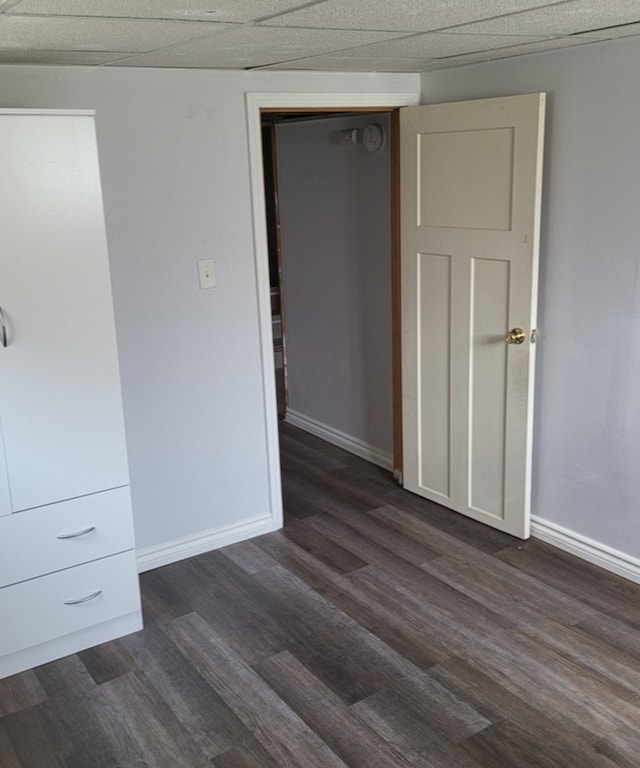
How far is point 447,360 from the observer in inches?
147

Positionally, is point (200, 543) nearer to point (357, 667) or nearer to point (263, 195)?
point (357, 667)

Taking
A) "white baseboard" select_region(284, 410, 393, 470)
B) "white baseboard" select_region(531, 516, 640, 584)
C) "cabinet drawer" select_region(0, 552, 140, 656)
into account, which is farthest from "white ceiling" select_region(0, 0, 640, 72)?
"white baseboard" select_region(284, 410, 393, 470)

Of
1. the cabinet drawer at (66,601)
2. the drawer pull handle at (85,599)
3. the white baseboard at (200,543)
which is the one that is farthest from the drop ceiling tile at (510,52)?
the drawer pull handle at (85,599)

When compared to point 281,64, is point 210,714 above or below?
below

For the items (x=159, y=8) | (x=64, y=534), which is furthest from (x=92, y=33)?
(x=64, y=534)

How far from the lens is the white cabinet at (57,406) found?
2.53 meters

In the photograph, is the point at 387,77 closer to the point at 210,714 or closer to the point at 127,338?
the point at 127,338

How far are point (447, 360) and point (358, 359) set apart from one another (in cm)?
98

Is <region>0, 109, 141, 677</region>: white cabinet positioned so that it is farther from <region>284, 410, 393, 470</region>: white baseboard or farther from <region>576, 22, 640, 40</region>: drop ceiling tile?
<region>284, 410, 393, 470</region>: white baseboard

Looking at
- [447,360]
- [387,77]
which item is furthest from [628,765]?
[387,77]

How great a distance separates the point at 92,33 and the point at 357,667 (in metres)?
2.14

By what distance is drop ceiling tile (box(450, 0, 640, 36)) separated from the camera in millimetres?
2137

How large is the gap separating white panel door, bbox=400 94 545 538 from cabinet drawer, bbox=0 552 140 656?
1.62m

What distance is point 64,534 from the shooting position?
2785 millimetres
